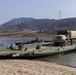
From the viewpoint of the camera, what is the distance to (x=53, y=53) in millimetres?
37125

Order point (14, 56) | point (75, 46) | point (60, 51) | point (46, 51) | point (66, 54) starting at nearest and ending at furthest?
point (14, 56)
point (46, 51)
point (60, 51)
point (66, 54)
point (75, 46)

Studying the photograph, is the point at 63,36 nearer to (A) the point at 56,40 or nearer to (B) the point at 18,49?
(A) the point at 56,40

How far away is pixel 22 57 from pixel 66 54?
11359mm

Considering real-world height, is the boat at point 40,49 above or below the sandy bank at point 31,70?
above

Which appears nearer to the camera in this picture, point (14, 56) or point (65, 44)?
point (14, 56)

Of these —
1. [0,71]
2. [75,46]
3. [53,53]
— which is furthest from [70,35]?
[0,71]

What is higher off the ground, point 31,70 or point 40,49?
point 40,49

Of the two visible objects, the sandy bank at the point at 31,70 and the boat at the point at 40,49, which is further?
the boat at the point at 40,49

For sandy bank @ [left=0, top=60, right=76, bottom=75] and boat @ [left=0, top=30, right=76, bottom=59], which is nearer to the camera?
sandy bank @ [left=0, top=60, right=76, bottom=75]

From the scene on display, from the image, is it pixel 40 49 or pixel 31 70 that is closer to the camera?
pixel 31 70

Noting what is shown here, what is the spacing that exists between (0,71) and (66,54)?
23849 mm

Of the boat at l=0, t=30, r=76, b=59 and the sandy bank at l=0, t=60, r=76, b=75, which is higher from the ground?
the boat at l=0, t=30, r=76, b=59

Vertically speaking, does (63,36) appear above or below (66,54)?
above

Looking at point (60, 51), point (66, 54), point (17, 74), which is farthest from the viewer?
point (66, 54)
